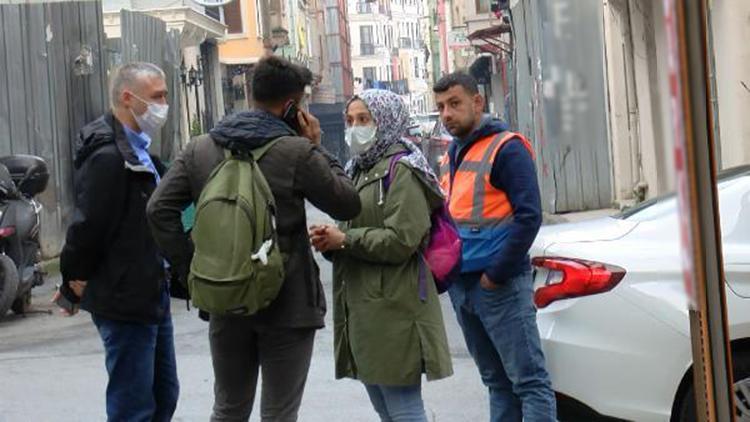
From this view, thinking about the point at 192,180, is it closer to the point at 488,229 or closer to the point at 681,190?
the point at 488,229

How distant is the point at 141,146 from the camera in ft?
16.8

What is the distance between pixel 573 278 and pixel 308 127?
5.26ft

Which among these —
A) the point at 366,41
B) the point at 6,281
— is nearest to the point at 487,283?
the point at 6,281

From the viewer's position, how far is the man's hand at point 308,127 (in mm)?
4480

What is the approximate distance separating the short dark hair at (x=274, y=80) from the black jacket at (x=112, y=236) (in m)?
0.75

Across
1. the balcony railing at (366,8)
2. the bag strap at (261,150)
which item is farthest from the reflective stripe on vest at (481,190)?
the balcony railing at (366,8)

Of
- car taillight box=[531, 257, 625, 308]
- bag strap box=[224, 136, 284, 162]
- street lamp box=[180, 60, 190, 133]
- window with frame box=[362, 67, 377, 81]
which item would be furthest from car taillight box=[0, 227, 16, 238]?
window with frame box=[362, 67, 377, 81]

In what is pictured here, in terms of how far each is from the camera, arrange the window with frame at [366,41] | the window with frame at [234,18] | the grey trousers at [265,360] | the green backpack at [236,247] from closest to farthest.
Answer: the green backpack at [236,247] → the grey trousers at [265,360] → the window with frame at [234,18] → the window with frame at [366,41]

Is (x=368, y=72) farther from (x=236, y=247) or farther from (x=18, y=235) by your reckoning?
(x=236, y=247)

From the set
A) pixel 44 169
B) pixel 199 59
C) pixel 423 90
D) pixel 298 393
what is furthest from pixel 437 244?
pixel 423 90

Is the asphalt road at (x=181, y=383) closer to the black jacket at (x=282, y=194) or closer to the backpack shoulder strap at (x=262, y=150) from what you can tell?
the black jacket at (x=282, y=194)

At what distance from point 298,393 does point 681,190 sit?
10.00 feet

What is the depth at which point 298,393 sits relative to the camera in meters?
4.50

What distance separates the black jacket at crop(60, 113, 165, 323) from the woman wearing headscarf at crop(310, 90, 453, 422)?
721 millimetres
